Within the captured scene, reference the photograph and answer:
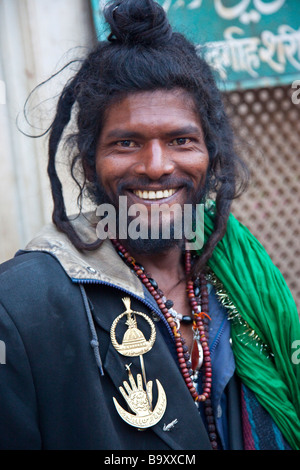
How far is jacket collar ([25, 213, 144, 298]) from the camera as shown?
1.71m

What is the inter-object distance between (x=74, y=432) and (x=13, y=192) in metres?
1.67

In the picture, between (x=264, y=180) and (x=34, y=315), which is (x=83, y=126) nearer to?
(x=34, y=315)

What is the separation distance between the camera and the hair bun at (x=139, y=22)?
1.87 metres

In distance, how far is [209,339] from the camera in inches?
76.7

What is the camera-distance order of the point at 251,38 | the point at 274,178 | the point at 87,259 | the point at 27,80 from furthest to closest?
the point at 274,178 → the point at 251,38 → the point at 27,80 → the point at 87,259

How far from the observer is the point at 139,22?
187 centimetres

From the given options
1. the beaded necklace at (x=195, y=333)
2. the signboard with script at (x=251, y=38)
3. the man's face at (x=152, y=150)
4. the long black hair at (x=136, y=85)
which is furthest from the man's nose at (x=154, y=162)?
the signboard with script at (x=251, y=38)

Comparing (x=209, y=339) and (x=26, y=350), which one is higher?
(x=26, y=350)

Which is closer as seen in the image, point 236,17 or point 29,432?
point 29,432

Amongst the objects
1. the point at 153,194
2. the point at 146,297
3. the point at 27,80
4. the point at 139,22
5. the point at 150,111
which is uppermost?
the point at 27,80

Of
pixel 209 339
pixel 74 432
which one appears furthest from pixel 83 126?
pixel 74 432

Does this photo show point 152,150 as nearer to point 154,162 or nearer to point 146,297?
point 154,162

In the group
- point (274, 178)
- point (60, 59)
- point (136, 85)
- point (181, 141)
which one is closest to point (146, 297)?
point (181, 141)

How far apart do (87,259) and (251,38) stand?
200 centimetres
